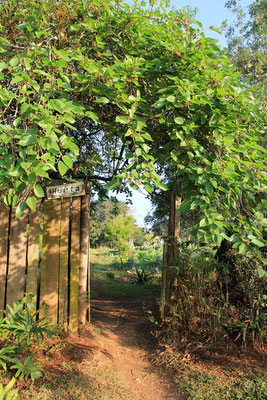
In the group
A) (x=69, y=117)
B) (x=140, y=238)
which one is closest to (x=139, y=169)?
(x=69, y=117)

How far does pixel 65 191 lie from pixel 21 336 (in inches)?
74.0

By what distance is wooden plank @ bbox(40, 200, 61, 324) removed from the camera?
4.02m

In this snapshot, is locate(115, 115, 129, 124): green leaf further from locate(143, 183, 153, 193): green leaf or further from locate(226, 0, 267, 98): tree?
locate(226, 0, 267, 98): tree

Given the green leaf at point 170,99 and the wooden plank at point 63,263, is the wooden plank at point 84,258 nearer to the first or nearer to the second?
the wooden plank at point 63,263

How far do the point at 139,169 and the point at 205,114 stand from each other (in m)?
0.80

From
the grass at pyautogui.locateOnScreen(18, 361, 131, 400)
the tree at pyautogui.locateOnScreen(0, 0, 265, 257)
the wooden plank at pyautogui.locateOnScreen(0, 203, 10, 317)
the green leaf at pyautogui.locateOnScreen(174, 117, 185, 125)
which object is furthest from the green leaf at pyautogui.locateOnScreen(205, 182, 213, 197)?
the wooden plank at pyautogui.locateOnScreen(0, 203, 10, 317)

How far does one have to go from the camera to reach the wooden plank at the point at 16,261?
3.81 metres

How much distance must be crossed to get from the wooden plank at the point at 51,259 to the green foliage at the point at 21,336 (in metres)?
0.20

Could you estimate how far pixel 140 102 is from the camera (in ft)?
10.2

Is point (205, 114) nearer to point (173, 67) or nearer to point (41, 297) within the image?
point (173, 67)

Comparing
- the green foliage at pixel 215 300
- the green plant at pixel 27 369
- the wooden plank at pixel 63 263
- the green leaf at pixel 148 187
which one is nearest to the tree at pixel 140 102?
the green leaf at pixel 148 187

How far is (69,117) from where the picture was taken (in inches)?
93.5

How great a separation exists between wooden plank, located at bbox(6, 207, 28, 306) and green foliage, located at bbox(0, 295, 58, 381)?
0.15 m

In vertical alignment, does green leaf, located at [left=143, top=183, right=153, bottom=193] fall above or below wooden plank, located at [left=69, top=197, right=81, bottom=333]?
above
